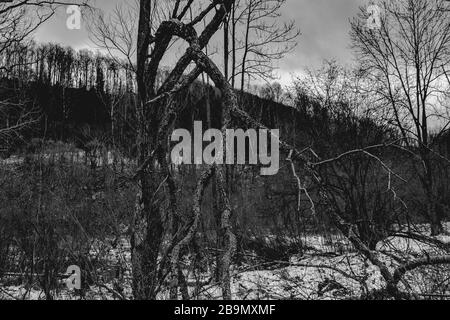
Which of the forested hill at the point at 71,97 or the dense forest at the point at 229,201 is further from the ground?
the forested hill at the point at 71,97

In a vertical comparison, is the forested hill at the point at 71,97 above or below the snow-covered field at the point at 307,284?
above

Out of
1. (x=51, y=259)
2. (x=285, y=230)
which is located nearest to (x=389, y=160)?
(x=285, y=230)

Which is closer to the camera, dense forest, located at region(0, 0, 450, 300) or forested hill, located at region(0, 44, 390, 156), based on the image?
dense forest, located at region(0, 0, 450, 300)

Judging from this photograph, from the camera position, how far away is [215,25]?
474cm

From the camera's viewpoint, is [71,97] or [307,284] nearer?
[307,284]

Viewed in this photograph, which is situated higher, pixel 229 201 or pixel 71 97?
pixel 71 97

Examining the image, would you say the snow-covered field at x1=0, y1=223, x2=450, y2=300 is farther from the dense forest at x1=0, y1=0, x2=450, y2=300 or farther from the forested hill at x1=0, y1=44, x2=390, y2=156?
the forested hill at x1=0, y1=44, x2=390, y2=156

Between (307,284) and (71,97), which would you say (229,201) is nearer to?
(307,284)

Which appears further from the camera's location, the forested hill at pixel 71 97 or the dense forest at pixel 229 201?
the forested hill at pixel 71 97

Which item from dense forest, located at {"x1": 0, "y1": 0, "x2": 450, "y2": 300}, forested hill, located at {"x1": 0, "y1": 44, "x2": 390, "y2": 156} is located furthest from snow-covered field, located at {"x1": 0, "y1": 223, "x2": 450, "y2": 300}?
forested hill, located at {"x1": 0, "y1": 44, "x2": 390, "y2": 156}

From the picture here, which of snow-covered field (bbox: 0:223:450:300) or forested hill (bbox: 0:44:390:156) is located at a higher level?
forested hill (bbox: 0:44:390:156)

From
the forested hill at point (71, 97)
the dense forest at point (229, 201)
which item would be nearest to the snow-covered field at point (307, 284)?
the dense forest at point (229, 201)

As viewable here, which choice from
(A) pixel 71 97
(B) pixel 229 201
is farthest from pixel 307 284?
(A) pixel 71 97

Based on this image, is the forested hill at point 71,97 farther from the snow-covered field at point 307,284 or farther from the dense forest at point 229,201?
the snow-covered field at point 307,284
